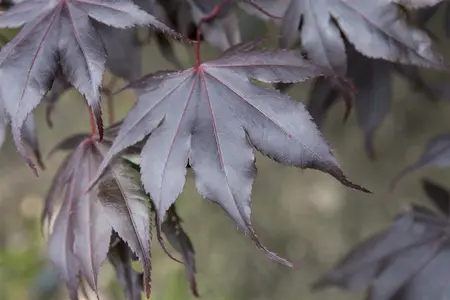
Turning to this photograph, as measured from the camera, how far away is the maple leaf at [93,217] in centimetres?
51

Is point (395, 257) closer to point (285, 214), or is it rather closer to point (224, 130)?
point (224, 130)

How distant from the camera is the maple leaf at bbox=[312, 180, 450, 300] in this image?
708 mm

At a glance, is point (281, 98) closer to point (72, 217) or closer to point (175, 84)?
point (175, 84)

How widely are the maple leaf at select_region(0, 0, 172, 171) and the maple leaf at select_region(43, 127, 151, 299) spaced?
0.08m

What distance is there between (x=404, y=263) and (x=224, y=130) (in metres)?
0.39

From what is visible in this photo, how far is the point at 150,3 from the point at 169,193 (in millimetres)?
302

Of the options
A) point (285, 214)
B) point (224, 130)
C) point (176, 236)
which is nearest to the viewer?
point (224, 130)

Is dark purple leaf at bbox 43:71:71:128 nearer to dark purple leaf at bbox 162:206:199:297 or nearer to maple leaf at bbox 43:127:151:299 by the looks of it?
maple leaf at bbox 43:127:151:299

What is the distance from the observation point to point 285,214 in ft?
4.09

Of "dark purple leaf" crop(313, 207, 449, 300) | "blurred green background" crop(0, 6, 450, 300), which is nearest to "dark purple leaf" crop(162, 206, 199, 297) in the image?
"dark purple leaf" crop(313, 207, 449, 300)

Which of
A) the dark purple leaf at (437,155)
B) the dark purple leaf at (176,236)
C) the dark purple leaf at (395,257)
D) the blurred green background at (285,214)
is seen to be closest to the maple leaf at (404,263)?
the dark purple leaf at (395,257)

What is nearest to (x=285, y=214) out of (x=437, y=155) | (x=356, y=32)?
(x=437, y=155)

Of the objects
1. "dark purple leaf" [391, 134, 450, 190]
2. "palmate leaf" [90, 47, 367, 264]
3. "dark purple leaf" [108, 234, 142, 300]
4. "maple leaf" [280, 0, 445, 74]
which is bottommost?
"dark purple leaf" [108, 234, 142, 300]

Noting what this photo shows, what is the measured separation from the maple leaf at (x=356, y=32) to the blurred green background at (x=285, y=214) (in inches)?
20.8
